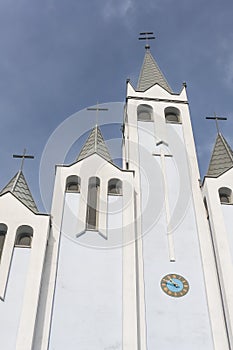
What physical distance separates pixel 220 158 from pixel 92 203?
18.4ft

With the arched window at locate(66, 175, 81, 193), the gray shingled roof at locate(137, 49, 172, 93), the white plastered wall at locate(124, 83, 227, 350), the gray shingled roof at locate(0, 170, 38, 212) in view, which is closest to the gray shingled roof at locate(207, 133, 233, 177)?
the white plastered wall at locate(124, 83, 227, 350)

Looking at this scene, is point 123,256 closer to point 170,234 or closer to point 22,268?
point 170,234

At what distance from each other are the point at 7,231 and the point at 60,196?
2.42 metres

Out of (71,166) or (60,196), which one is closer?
(60,196)

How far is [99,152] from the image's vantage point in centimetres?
1794

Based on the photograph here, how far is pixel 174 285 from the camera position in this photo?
13.8 metres

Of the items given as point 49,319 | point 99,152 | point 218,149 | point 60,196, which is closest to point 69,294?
point 49,319

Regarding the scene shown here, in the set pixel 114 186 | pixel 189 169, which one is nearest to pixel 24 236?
pixel 114 186

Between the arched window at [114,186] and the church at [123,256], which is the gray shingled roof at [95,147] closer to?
the church at [123,256]

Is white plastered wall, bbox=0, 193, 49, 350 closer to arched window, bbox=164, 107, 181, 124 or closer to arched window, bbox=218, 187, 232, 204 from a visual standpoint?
arched window, bbox=218, 187, 232, 204

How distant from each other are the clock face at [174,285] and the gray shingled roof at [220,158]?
4321 millimetres

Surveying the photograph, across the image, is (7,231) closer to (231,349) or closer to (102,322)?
(102,322)

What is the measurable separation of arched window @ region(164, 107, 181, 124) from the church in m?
2.46

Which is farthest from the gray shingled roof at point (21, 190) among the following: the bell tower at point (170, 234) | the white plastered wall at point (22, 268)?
the bell tower at point (170, 234)
